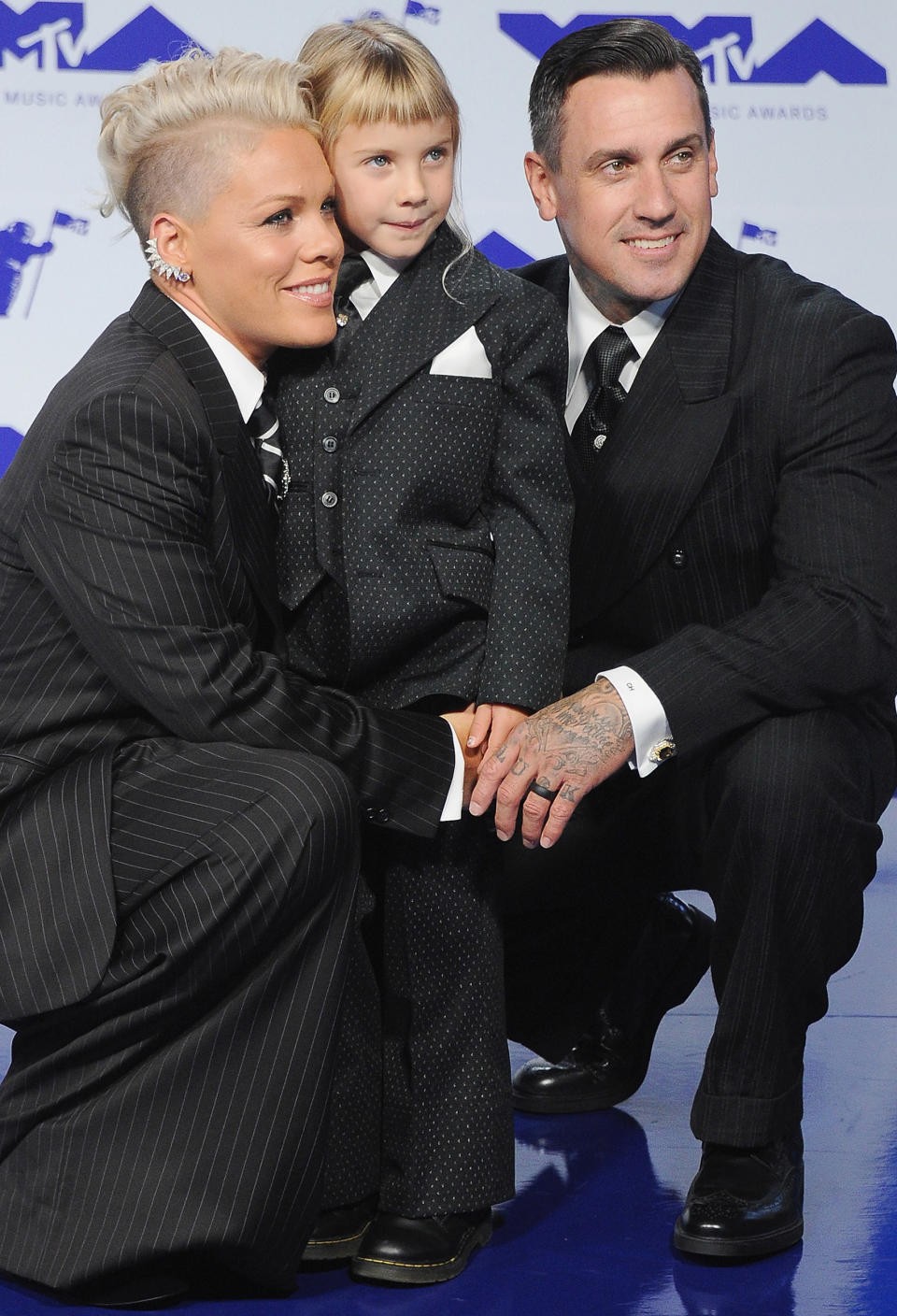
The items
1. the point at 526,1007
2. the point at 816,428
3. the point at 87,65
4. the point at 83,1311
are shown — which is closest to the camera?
the point at 83,1311

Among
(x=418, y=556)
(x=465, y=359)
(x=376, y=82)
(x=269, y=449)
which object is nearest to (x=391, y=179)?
(x=376, y=82)

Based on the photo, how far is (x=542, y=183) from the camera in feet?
8.79

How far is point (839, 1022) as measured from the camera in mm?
2939

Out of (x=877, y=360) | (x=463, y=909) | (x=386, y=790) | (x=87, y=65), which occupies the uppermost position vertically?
(x=87, y=65)

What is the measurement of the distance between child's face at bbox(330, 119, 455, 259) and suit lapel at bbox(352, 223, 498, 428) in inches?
2.2

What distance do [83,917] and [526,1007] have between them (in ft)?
2.82

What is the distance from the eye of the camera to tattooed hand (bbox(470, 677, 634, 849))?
2.13 metres

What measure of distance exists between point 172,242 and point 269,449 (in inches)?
11.2

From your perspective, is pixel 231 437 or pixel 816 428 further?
pixel 816 428

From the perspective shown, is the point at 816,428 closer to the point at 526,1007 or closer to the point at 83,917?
the point at 526,1007

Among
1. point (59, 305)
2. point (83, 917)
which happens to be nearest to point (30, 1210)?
point (83, 917)

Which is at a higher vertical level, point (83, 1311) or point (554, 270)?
point (554, 270)

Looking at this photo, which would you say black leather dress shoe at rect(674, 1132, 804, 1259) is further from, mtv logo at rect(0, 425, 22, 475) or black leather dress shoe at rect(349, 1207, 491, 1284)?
mtv logo at rect(0, 425, 22, 475)

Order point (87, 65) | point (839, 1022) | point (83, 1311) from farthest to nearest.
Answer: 1. point (87, 65)
2. point (839, 1022)
3. point (83, 1311)
